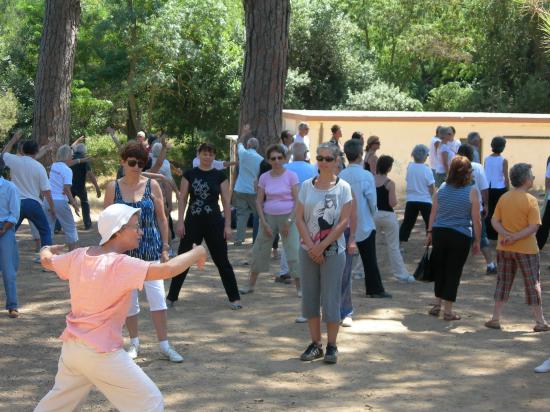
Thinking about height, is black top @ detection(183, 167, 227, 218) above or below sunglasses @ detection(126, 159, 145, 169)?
below

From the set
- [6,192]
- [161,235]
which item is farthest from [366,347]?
[6,192]

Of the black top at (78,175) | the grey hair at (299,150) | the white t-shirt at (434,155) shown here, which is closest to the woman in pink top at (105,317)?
the grey hair at (299,150)

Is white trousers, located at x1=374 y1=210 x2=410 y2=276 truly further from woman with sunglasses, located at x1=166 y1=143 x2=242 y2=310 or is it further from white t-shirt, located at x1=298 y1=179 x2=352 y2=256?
white t-shirt, located at x1=298 y1=179 x2=352 y2=256

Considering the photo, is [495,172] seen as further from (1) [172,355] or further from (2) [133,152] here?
(2) [133,152]

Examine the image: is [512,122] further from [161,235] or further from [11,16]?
[11,16]

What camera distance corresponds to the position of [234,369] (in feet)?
26.7

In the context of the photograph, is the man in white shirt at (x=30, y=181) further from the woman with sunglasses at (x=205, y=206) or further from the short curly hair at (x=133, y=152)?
the short curly hair at (x=133, y=152)

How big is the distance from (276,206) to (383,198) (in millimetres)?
1588

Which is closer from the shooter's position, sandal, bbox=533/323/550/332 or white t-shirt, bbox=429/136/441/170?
sandal, bbox=533/323/550/332

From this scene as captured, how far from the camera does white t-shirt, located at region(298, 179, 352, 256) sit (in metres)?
8.01

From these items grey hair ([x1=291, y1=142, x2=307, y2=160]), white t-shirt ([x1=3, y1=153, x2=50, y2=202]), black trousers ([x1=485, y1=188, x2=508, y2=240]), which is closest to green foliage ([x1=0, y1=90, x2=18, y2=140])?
white t-shirt ([x1=3, y1=153, x2=50, y2=202])

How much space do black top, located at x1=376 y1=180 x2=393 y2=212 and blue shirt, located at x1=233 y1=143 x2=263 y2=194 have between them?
A: 11.0 feet

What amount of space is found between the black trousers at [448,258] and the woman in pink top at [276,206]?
175cm

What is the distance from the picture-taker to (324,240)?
7945 millimetres
